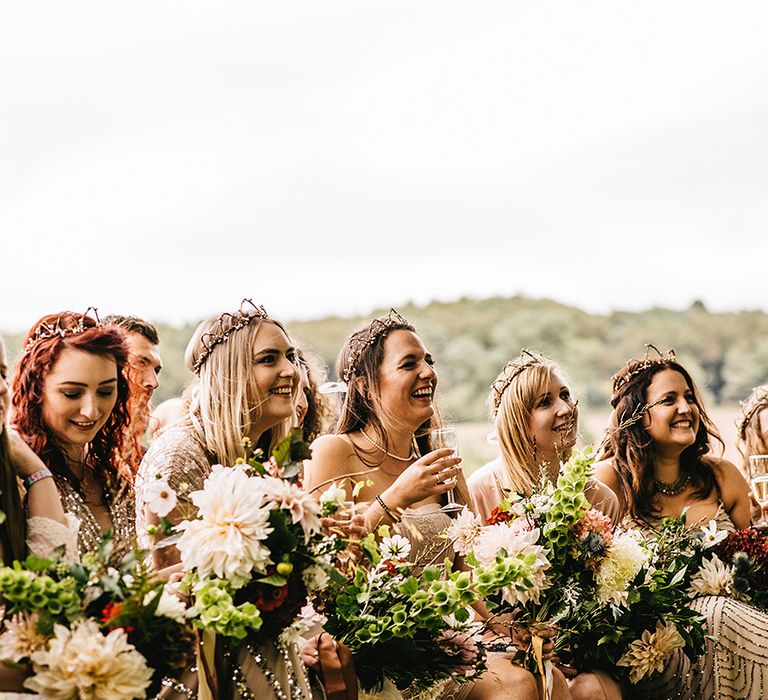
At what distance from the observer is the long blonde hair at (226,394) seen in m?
3.49

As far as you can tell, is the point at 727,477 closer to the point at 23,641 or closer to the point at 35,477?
the point at 35,477

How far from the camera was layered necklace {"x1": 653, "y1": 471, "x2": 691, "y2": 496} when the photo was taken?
4840mm

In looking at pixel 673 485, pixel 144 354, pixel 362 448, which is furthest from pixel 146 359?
pixel 673 485

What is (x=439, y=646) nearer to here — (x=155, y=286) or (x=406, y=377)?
(x=406, y=377)

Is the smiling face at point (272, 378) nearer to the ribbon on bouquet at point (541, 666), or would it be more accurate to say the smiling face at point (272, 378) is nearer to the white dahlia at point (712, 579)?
the ribbon on bouquet at point (541, 666)

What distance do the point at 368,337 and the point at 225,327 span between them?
650 millimetres

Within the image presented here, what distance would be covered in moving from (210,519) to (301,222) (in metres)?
9.08

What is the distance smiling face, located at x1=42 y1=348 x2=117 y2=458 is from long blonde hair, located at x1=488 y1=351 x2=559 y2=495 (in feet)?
6.41

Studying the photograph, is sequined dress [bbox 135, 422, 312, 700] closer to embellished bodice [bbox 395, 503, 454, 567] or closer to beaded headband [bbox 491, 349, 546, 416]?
embellished bodice [bbox 395, 503, 454, 567]

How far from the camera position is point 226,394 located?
11.6ft

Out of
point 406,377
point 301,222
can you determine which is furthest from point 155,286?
point 406,377

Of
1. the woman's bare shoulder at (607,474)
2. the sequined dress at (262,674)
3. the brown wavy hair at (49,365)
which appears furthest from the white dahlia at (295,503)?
the woman's bare shoulder at (607,474)

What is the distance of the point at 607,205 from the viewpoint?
1224cm

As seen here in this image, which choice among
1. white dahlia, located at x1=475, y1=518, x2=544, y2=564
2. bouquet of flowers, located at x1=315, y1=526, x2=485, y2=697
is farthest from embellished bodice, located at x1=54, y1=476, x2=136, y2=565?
white dahlia, located at x1=475, y1=518, x2=544, y2=564
